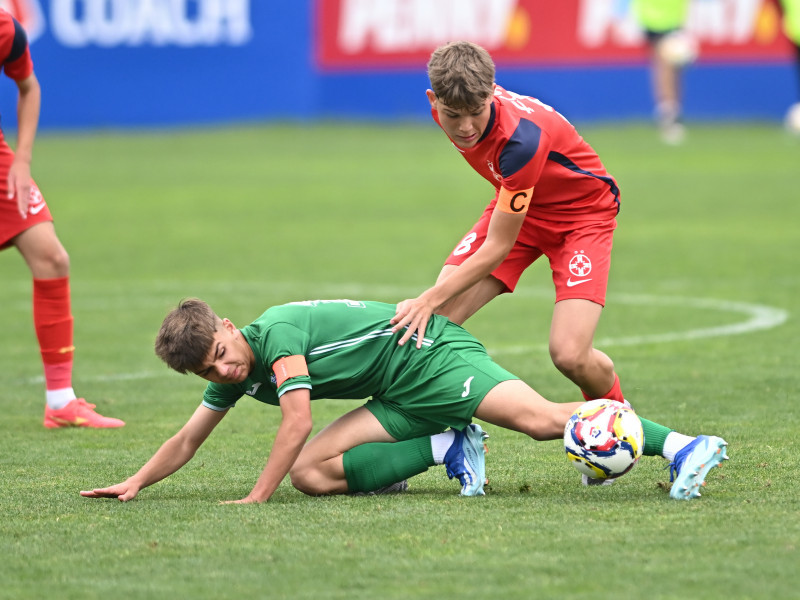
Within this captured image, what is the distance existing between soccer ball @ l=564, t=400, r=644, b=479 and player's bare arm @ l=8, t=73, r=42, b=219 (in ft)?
10.2

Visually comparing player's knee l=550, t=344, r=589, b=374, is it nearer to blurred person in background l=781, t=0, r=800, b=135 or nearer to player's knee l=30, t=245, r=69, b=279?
player's knee l=30, t=245, r=69, b=279

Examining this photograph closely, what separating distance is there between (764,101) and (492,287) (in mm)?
20875

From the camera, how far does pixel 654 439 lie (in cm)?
539

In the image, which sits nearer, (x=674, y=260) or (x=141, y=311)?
(x=141, y=311)

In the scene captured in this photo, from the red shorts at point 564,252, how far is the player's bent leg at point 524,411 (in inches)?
34.7

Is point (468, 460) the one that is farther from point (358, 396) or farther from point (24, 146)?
point (24, 146)

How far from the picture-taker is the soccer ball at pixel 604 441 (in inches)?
207

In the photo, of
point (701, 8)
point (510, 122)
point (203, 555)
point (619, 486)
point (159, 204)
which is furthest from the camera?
point (701, 8)

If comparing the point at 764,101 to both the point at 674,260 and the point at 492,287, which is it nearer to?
the point at 674,260

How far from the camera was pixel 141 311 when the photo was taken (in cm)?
1074

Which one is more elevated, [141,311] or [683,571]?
[683,571]

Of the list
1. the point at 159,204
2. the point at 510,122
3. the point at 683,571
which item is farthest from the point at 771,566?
the point at 159,204

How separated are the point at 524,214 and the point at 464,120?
50cm

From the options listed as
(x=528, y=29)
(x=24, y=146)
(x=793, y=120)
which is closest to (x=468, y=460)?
(x=24, y=146)
